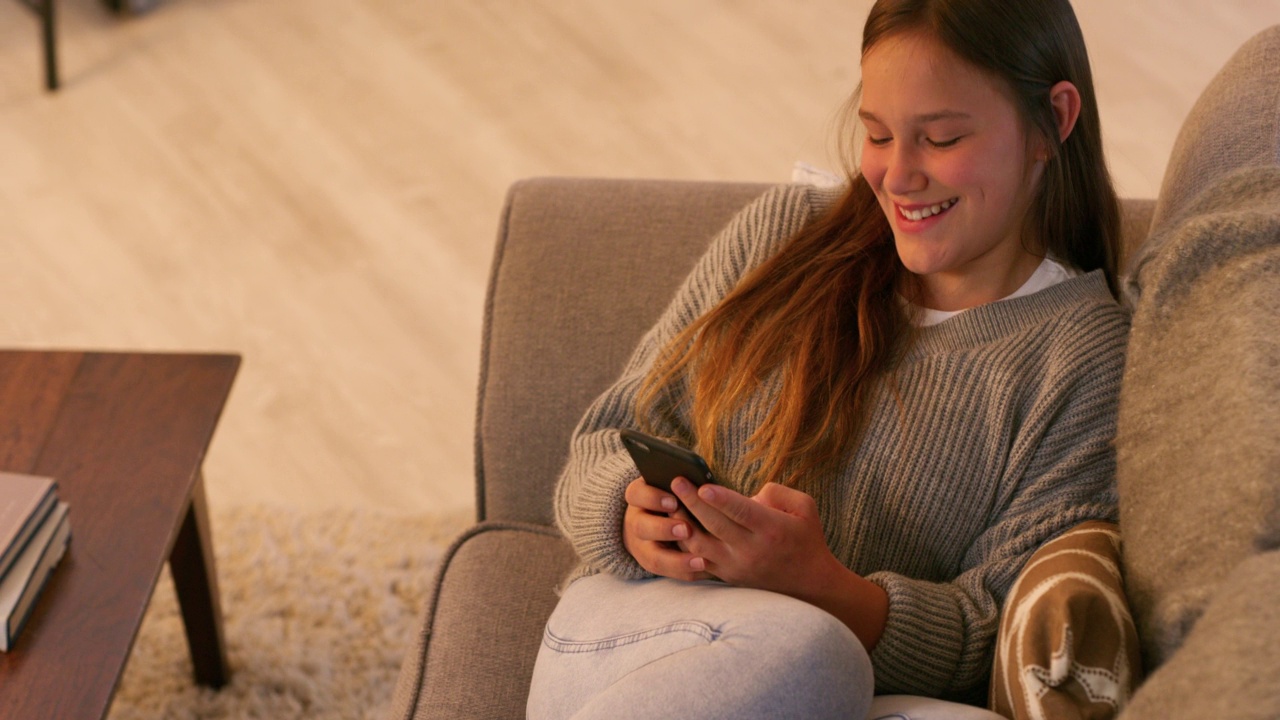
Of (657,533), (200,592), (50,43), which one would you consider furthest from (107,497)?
(50,43)

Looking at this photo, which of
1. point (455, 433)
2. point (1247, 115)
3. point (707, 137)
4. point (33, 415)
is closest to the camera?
point (1247, 115)

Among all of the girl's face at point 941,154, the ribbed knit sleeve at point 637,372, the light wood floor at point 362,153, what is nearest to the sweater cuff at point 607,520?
the ribbed knit sleeve at point 637,372

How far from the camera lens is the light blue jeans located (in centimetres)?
95

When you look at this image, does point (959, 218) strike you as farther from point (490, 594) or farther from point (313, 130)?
point (313, 130)

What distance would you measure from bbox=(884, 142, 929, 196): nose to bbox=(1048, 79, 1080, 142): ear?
13 cm

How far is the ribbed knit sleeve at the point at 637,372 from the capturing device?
125cm

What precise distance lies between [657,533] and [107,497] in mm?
635

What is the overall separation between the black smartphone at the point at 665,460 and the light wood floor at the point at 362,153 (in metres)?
1.00

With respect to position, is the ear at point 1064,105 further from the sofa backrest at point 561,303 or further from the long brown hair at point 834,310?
the sofa backrest at point 561,303

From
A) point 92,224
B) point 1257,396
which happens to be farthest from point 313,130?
point 1257,396

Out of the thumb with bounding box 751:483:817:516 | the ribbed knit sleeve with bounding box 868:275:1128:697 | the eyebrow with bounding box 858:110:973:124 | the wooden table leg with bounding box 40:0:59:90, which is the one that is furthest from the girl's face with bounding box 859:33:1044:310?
the wooden table leg with bounding box 40:0:59:90

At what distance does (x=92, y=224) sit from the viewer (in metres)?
2.54

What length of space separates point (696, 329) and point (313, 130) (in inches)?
67.1

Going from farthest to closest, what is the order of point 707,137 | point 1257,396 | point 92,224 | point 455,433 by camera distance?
point 707,137
point 92,224
point 455,433
point 1257,396
